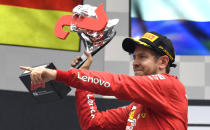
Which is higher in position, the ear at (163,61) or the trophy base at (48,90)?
the ear at (163,61)

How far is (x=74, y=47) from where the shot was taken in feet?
7.59

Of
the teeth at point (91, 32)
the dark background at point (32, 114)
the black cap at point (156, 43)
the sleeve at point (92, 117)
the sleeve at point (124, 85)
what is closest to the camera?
the sleeve at point (124, 85)

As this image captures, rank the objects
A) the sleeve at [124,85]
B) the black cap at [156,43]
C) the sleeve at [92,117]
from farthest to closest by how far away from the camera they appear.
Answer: the sleeve at [92,117], the black cap at [156,43], the sleeve at [124,85]

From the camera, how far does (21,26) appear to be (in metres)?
2.30

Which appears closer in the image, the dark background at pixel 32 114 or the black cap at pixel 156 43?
the black cap at pixel 156 43

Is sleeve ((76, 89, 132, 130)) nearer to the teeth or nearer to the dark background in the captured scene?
the teeth

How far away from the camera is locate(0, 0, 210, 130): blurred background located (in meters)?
2.18

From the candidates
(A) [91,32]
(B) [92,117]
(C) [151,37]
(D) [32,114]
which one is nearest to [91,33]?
(A) [91,32]

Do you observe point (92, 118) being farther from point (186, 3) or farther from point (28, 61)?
point (186, 3)

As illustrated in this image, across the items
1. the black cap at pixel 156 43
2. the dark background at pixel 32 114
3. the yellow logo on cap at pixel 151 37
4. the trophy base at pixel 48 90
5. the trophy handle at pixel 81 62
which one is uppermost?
the yellow logo on cap at pixel 151 37

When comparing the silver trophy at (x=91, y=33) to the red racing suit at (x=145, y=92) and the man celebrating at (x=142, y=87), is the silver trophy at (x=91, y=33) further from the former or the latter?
the red racing suit at (x=145, y=92)

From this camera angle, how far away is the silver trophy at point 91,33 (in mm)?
1525

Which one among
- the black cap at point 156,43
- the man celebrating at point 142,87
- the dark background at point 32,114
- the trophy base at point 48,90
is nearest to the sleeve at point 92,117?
the man celebrating at point 142,87

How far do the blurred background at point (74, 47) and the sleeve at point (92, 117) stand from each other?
565 mm
